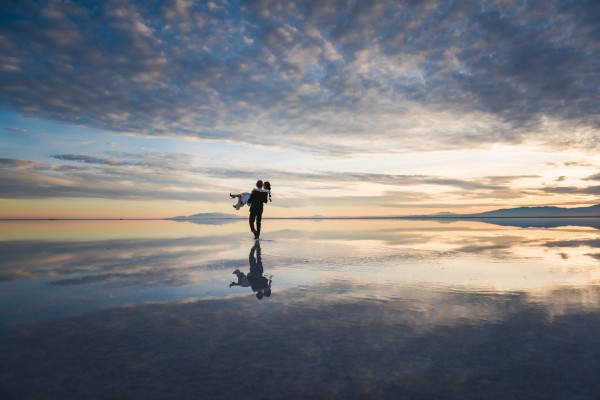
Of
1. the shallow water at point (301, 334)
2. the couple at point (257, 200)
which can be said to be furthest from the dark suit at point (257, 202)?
the shallow water at point (301, 334)

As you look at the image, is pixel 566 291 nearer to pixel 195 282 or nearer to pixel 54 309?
pixel 195 282

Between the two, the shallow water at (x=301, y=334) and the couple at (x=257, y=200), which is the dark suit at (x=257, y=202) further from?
the shallow water at (x=301, y=334)

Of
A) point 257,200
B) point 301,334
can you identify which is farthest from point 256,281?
point 257,200

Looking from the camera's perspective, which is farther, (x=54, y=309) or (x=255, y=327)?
(x=54, y=309)

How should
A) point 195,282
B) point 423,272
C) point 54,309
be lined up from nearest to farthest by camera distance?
point 54,309, point 195,282, point 423,272

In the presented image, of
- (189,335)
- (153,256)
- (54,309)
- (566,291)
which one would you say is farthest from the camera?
(153,256)

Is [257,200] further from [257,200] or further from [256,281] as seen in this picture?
[256,281]

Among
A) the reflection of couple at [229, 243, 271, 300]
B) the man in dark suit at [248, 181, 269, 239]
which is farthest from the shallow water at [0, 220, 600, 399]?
the man in dark suit at [248, 181, 269, 239]

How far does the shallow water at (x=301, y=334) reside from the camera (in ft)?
9.80

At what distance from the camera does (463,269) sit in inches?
348

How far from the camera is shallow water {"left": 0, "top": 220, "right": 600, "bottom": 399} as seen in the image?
2.99m

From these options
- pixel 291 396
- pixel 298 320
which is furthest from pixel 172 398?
pixel 298 320

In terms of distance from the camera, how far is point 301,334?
13.7ft

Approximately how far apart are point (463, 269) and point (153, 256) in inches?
357
